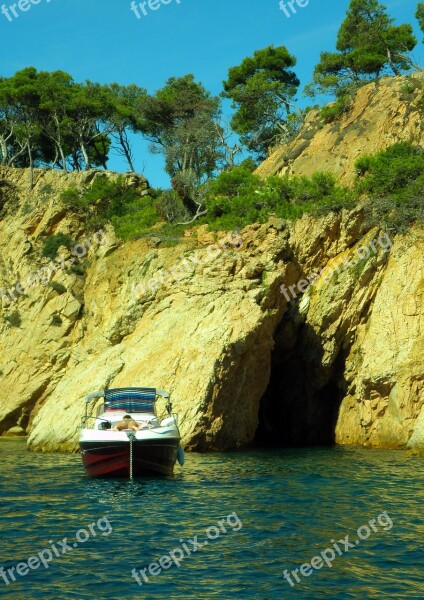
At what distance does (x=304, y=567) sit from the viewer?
567 inches

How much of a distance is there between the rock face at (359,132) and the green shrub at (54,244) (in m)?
12.8

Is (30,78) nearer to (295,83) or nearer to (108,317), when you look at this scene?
(295,83)

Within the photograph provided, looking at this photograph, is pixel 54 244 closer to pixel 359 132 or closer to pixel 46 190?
pixel 46 190

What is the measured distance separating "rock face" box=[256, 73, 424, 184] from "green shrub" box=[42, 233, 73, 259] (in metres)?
12.8

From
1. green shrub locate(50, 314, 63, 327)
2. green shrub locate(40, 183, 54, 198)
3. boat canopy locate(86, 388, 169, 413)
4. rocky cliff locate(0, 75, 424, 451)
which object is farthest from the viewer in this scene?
green shrub locate(40, 183, 54, 198)

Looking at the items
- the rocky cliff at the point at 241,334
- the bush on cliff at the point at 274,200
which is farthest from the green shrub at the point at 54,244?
the bush on cliff at the point at 274,200

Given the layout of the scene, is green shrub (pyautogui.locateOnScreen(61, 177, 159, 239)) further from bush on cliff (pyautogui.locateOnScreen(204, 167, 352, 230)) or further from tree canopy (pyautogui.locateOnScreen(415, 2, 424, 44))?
tree canopy (pyautogui.locateOnScreen(415, 2, 424, 44))

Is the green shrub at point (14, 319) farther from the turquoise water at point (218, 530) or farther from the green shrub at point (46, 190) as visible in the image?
the turquoise water at point (218, 530)

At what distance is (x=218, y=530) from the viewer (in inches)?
679

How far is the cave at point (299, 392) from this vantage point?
37406mm

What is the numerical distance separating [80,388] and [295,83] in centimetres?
3889

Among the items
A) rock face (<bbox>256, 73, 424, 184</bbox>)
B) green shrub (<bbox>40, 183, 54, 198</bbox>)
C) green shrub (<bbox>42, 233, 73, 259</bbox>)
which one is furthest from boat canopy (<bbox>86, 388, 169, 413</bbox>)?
green shrub (<bbox>40, 183, 54, 198</bbox>)

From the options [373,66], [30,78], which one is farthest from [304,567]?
[30,78]

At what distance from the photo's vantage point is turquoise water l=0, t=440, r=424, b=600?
13328 mm
